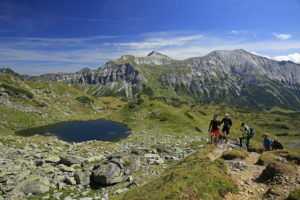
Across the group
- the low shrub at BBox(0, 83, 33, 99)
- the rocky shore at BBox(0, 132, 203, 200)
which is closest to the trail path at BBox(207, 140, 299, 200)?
the rocky shore at BBox(0, 132, 203, 200)

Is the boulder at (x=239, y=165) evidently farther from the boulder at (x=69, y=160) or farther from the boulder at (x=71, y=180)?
the boulder at (x=69, y=160)

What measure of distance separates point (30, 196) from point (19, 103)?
339ft

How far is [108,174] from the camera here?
26828 mm

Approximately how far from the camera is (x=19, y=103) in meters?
109

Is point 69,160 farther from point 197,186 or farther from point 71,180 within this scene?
point 197,186

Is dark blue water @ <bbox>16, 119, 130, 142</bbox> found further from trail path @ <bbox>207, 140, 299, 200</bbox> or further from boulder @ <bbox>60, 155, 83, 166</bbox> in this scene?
trail path @ <bbox>207, 140, 299, 200</bbox>

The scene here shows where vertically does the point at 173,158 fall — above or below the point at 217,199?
below

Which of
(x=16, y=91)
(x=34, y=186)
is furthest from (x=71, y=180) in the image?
(x=16, y=91)

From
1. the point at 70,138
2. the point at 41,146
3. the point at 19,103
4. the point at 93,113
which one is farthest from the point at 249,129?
the point at 93,113

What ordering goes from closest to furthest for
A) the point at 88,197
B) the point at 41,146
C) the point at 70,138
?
the point at 88,197 < the point at 41,146 < the point at 70,138

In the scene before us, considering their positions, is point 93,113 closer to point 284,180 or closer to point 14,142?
point 14,142

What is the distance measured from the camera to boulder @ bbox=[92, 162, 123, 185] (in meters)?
26.4

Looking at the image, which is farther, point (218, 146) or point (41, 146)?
point (41, 146)

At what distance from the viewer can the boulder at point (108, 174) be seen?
26422 millimetres
